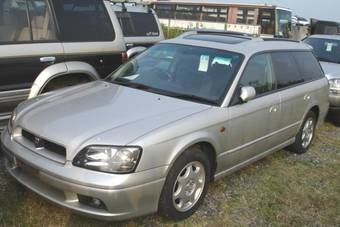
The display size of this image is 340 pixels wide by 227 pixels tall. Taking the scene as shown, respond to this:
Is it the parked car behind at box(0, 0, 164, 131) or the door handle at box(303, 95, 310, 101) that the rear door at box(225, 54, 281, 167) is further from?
the parked car behind at box(0, 0, 164, 131)

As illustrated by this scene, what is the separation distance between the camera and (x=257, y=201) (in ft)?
15.1

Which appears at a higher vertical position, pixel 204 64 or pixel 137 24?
pixel 204 64

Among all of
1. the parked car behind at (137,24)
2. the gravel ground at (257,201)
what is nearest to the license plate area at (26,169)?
the gravel ground at (257,201)

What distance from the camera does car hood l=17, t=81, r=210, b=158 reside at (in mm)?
3449

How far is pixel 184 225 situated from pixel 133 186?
0.83 meters

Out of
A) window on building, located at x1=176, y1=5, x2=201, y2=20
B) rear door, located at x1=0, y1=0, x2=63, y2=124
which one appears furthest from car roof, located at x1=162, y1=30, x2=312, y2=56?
window on building, located at x1=176, y1=5, x2=201, y2=20

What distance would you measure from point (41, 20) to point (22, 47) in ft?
1.55

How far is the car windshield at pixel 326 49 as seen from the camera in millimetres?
9906

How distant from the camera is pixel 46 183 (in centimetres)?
349

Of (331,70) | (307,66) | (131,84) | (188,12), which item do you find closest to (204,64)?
(131,84)

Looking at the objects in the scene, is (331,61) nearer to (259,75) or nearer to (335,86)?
(335,86)

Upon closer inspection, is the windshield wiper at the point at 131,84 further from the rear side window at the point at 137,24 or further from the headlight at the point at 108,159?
the rear side window at the point at 137,24

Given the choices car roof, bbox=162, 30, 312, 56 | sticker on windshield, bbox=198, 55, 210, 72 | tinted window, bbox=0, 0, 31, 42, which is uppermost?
tinted window, bbox=0, 0, 31, 42

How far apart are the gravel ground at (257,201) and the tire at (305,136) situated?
0.49ft
